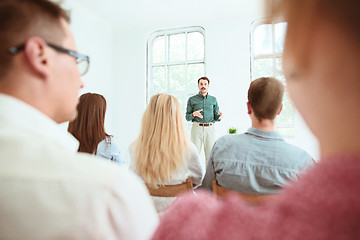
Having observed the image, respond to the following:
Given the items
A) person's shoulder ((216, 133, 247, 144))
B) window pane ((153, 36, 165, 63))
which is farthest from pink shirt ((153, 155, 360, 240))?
window pane ((153, 36, 165, 63))

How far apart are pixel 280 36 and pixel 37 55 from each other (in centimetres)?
63

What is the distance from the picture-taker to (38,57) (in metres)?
0.65

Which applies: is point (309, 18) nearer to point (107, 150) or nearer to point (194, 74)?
point (107, 150)

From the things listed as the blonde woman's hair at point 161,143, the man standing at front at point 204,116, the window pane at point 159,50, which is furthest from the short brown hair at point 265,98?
the window pane at point 159,50

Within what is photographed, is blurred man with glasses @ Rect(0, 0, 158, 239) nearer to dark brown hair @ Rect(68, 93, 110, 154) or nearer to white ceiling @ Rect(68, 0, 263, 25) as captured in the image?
dark brown hair @ Rect(68, 93, 110, 154)

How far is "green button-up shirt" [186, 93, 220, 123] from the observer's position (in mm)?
5609

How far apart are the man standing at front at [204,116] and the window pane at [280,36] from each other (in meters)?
5.22

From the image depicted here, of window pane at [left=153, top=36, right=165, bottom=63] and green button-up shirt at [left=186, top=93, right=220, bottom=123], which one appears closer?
green button-up shirt at [left=186, top=93, right=220, bottom=123]

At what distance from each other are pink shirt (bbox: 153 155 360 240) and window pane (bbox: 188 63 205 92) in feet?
21.2

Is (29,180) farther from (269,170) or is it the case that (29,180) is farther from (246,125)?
(246,125)

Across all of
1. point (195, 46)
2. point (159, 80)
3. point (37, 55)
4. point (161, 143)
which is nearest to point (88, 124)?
point (161, 143)

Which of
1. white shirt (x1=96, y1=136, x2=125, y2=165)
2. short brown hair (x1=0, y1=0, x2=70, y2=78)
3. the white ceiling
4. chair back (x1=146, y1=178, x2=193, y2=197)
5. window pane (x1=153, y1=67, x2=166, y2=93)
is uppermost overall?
the white ceiling

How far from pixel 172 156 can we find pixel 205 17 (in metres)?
5.39

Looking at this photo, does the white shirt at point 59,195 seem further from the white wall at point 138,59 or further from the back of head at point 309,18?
the white wall at point 138,59
